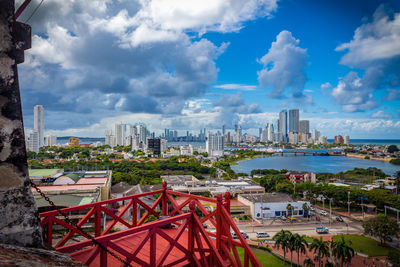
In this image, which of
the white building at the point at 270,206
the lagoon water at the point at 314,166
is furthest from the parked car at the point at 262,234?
the lagoon water at the point at 314,166

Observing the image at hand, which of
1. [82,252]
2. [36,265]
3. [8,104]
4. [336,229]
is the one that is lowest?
[336,229]

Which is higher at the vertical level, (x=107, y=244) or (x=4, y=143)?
(x=4, y=143)

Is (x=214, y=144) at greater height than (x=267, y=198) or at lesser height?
greater

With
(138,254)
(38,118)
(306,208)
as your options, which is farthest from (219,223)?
(38,118)

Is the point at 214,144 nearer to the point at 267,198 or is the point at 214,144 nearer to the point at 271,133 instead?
the point at 267,198

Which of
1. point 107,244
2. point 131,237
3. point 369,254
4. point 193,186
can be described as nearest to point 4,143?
point 107,244

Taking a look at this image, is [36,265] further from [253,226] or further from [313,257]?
[253,226]

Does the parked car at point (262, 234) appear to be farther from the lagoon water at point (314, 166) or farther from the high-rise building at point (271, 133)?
the high-rise building at point (271, 133)
